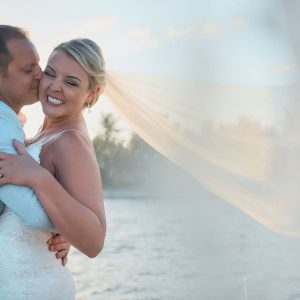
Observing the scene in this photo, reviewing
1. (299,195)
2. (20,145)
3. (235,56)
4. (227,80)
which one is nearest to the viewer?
(20,145)

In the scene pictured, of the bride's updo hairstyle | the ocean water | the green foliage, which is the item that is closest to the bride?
the bride's updo hairstyle

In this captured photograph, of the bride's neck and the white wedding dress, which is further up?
the bride's neck

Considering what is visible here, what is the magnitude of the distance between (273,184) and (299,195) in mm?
188

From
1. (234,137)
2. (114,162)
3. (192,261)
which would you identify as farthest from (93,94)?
(114,162)

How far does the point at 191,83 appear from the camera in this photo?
14.8ft

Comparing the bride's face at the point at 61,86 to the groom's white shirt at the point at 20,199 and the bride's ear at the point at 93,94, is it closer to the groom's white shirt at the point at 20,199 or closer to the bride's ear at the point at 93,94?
the bride's ear at the point at 93,94

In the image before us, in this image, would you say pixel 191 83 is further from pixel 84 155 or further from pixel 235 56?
pixel 84 155

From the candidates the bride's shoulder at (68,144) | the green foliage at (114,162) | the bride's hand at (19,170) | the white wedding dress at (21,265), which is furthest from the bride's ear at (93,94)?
the green foliage at (114,162)

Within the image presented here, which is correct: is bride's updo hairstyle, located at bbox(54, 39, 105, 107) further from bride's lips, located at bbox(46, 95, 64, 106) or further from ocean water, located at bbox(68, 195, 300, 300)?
ocean water, located at bbox(68, 195, 300, 300)

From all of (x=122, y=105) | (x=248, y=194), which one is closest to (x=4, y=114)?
(x=122, y=105)

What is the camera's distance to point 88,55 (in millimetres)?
2316

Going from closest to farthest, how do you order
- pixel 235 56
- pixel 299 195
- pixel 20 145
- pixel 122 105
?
pixel 20 145, pixel 122 105, pixel 299 195, pixel 235 56

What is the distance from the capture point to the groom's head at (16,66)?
87.7 inches

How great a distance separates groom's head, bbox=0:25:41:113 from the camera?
2227 millimetres
